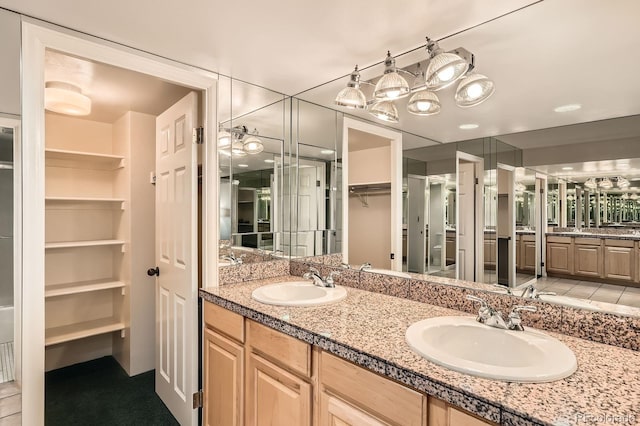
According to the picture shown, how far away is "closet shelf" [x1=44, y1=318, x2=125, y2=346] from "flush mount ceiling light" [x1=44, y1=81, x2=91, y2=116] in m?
1.71

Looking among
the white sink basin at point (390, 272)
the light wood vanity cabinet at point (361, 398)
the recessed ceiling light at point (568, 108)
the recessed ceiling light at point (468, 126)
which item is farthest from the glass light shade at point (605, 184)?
the light wood vanity cabinet at point (361, 398)

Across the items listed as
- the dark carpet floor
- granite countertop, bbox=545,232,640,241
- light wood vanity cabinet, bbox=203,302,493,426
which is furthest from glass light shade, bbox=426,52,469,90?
the dark carpet floor

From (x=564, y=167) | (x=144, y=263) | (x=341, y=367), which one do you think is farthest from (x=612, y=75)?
(x=144, y=263)

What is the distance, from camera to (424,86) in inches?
64.7

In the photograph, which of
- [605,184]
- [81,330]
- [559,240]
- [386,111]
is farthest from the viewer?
[81,330]

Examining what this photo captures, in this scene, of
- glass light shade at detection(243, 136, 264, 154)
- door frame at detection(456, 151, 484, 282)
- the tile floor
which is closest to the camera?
the tile floor

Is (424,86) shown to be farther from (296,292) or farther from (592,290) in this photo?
(296,292)

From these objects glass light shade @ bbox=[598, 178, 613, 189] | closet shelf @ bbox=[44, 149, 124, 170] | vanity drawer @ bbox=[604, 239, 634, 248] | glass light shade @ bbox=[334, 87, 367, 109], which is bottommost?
vanity drawer @ bbox=[604, 239, 634, 248]

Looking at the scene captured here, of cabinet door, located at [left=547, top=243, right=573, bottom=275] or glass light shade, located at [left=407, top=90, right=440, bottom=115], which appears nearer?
cabinet door, located at [left=547, top=243, right=573, bottom=275]

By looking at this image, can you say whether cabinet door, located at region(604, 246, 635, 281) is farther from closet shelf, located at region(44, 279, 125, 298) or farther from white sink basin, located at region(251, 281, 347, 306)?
closet shelf, located at region(44, 279, 125, 298)

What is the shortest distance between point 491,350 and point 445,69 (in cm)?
117

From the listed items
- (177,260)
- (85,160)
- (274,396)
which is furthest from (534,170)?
(85,160)

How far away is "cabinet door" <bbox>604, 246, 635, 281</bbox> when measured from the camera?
1.13m

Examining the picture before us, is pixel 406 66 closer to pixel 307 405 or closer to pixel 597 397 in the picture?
pixel 597 397
